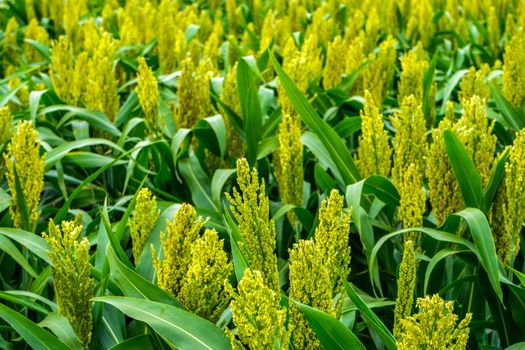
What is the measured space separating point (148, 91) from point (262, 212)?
3.95 feet

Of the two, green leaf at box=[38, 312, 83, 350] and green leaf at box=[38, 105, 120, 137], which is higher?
green leaf at box=[38, 105, 120, 137]

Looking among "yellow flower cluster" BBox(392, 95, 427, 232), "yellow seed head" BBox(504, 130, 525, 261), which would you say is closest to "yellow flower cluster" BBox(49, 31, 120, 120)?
"yellow flower cluster" BBox(392, 95, 427, 232)

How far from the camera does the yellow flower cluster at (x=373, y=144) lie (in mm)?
2150

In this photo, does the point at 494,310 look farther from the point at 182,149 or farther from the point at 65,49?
the point at 65,49

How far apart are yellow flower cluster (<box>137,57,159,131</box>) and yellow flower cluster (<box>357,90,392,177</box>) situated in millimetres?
722

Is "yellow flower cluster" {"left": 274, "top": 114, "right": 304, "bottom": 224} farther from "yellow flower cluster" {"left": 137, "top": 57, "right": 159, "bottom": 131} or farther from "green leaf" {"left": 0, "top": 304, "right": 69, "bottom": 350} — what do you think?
"green leaf" {"left": 0, "top": 304, "right": 69, "bottom": 350}

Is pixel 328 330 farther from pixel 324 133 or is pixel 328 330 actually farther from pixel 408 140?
pixel 324 133

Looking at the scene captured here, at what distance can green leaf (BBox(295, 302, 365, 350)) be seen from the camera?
4.56 feet

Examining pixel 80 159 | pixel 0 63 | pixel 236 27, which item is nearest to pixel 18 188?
pixel 80 159

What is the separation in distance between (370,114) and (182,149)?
2.70 feet

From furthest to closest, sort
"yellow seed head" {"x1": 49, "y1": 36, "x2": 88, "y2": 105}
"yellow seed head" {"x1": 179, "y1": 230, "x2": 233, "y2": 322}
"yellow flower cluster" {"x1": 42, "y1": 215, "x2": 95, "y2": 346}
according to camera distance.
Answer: "yellow seed head" {"x1": 49, "y1": 36, "x2": 88, "y2": 105}
"yellow flower cluster" {"x1": 42, "y1": 215, "x2": 95, "y2": 346}
"yellow seed head" {"x1": 179, "y1": 230, "x2": 233, "y2": 322}

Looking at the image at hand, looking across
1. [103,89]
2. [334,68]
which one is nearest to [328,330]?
[103,89]

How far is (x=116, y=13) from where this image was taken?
5547 millimetres

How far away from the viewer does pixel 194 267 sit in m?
1.49
